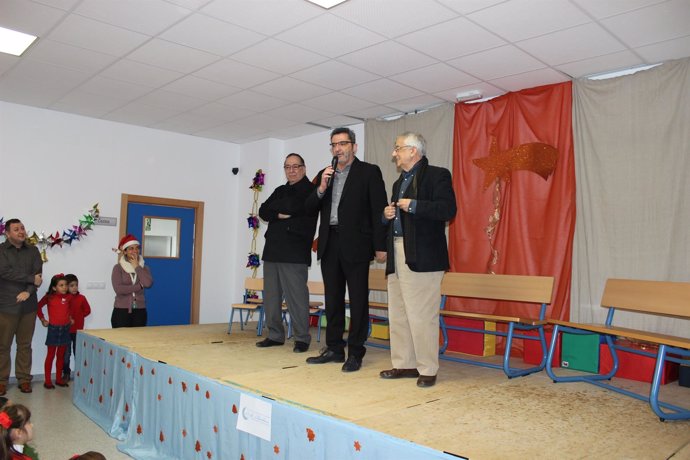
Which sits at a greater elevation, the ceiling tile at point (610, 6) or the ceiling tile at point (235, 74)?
the ceiling tile at point (610, 6)

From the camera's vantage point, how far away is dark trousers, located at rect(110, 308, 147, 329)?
17.8ft

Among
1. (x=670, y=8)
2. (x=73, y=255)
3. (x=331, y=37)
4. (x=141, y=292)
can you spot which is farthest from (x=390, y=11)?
(x=73, y=255)

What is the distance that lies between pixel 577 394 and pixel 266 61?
127 inches

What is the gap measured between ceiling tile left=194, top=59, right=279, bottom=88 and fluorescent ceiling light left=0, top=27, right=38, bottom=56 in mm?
1245

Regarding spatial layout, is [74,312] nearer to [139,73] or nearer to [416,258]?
[139,73]

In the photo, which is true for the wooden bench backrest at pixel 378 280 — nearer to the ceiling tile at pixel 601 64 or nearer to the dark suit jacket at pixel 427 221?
the dark suit jacket at pixel 427 221

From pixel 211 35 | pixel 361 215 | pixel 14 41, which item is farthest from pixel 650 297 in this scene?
pixel 14 41

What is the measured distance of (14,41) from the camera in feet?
13.2

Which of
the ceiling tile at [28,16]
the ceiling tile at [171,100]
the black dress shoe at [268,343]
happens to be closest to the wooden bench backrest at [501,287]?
the black dress shoe at [268,343]

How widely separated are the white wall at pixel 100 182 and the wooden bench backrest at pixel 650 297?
16.1ft

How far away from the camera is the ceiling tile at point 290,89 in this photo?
4.83 meters

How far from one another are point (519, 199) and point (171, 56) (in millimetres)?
3115

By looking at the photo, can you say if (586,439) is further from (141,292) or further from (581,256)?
(141,292)

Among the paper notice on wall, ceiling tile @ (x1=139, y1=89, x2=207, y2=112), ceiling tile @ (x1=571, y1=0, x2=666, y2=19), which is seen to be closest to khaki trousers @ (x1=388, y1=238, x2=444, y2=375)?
the paper notice on wall
